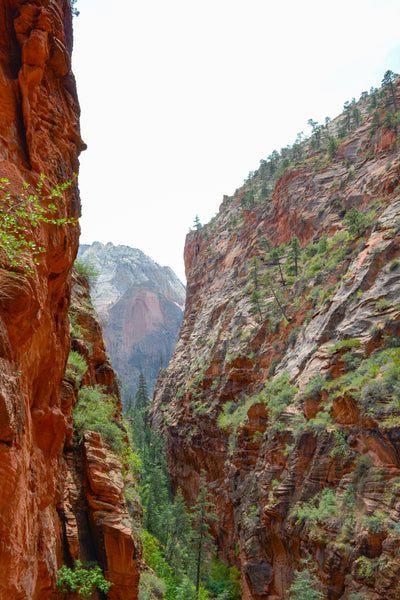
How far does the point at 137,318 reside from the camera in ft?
414

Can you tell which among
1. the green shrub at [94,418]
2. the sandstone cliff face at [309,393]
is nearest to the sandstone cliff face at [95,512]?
the green shrub at [94,418]

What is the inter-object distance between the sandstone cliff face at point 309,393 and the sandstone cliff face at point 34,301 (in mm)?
12428

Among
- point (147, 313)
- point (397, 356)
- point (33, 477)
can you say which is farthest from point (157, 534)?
point (147, 313)

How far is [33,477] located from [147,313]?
120171 mm

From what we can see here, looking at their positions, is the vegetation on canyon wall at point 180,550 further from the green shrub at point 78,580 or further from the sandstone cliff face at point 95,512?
the green shrub at point 78,580

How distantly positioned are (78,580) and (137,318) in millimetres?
117418

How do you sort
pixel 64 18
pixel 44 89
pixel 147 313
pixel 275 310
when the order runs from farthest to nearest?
pixel 147 313 → pixel 275 310 → pixel 64 18 → pixel 44 89

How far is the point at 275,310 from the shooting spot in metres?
36.7

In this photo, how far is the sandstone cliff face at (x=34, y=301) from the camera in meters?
6.08

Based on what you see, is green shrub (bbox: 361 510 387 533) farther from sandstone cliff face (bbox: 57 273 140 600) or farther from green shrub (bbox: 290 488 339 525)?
sandstone cliff face (bbox: 57 273 140 600)

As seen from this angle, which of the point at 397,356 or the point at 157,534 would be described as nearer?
the point at 397,356

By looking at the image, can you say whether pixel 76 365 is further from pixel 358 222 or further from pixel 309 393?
pixel 358 222

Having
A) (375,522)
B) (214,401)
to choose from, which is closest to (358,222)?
(214,401)

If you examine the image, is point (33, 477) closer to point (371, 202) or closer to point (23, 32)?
point (23, 32)
